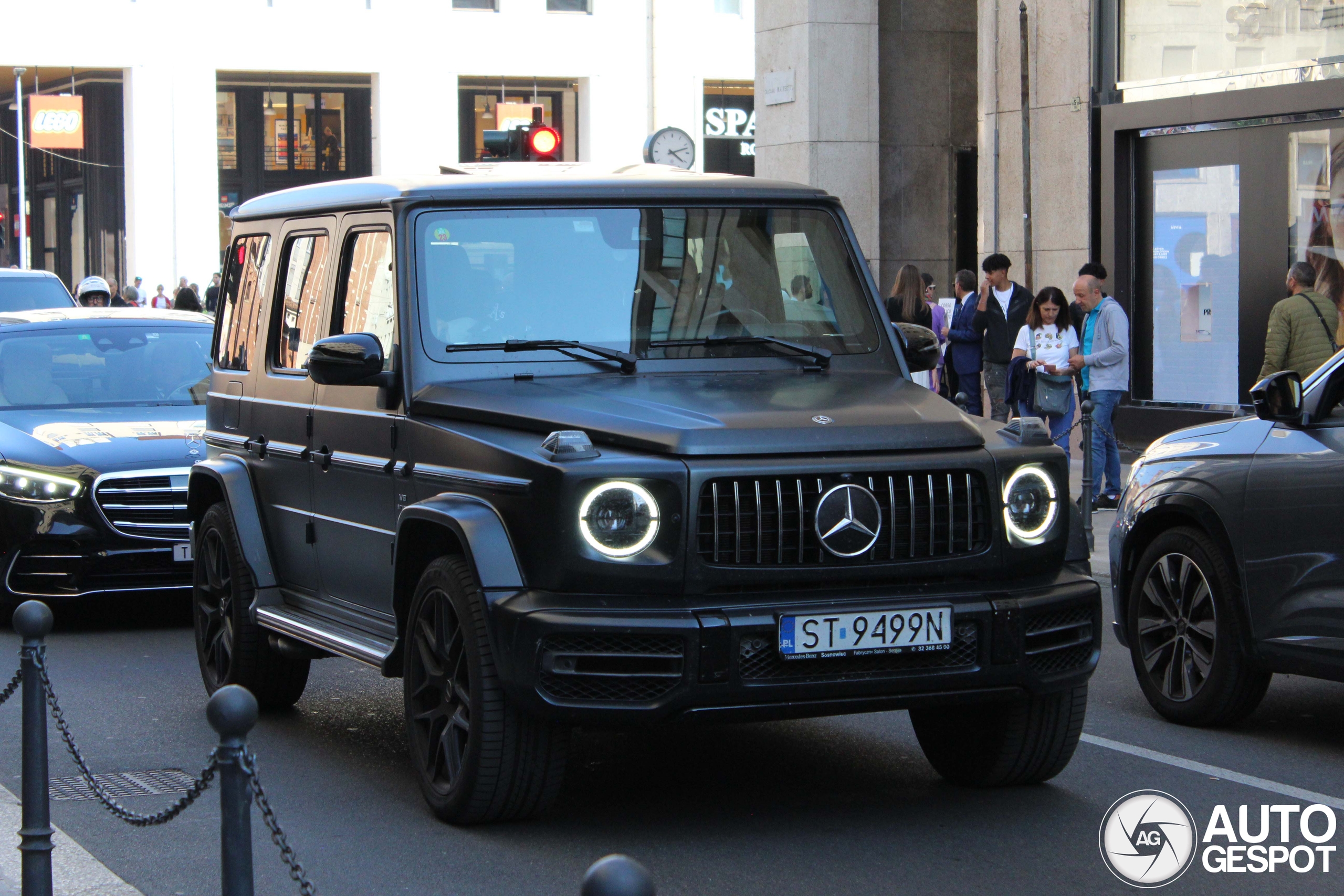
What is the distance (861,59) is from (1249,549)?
16248 millimetres

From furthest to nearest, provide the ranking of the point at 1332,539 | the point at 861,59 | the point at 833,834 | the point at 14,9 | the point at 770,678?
the point at 14,9 → the point at 861,59 → the point at 1332,539 → the point at 833,834 → the point at 770,678

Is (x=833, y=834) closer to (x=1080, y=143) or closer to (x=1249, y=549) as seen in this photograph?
(x=1249, y=549)

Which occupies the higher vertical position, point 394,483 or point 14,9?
point 14,9

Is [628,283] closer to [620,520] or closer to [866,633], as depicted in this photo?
[620,520]

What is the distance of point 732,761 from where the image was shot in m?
6.55

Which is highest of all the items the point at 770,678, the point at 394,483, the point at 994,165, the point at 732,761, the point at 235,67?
the point at 235,67

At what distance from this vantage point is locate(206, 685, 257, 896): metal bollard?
11.7 feet

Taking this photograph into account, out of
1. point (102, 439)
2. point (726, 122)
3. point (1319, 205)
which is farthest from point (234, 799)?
point (726, 122)

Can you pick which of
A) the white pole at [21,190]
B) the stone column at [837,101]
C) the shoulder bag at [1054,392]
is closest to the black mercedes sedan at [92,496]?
the shoulder bag at [1054,392]

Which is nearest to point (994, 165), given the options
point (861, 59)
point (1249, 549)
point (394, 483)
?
point (861, 59)

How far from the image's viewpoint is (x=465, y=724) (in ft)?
17.7

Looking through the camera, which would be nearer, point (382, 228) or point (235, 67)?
point (382, 228)

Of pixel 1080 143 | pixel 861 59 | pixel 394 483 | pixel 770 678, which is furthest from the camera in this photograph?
pixel 861 59
